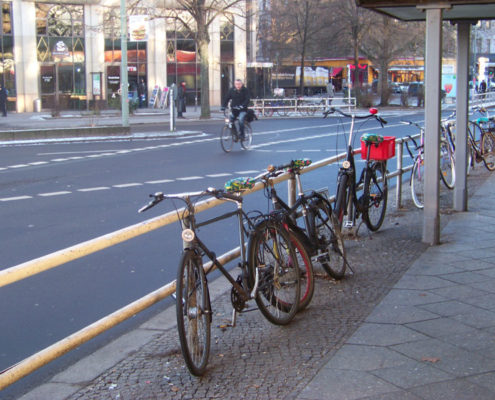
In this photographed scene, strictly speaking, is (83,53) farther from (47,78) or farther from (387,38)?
(387,38)

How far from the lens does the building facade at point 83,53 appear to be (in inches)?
1614

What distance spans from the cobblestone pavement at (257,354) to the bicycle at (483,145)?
26.1ft

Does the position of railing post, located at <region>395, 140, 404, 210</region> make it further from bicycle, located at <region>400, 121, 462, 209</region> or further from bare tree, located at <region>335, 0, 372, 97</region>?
bare tree, located at <region>335, 0, 372, 97</region>

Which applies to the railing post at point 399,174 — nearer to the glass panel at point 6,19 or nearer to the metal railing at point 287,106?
the metal railing at point 287,106

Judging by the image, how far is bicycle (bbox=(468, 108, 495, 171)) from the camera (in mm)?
13660

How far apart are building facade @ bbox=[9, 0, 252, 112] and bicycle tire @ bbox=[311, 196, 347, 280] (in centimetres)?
3257

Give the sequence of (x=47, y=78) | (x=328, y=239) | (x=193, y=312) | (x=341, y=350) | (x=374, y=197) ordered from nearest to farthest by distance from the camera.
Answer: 1. (x=193, y=312)
2. (x=341, y=350)
3. (x=328, y=239)
4. (x=374, y=197)
5. (x=47, y=78)

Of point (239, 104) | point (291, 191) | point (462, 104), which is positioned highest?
point (239, 104)

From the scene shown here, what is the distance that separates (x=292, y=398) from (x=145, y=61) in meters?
44.5

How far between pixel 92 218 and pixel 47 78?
35194 millimetres

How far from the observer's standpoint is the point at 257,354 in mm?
4465

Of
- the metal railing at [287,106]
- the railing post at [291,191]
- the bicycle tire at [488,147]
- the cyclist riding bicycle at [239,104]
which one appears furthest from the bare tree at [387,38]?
the railing post at [291,191]

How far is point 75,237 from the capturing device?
26.9ft

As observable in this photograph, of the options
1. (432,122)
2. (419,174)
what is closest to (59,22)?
(419,174)
